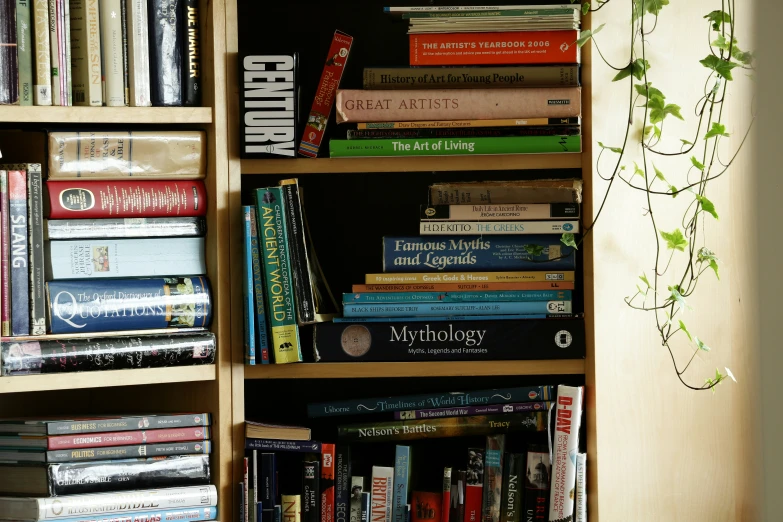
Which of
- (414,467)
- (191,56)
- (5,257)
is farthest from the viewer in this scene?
(414,467)

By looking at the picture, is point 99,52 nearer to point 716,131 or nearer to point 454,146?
point 454,146

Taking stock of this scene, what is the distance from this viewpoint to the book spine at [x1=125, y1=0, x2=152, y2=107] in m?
1.27

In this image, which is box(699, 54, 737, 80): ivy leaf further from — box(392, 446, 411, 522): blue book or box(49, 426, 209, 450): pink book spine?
box(49, 426, 209, 450): pink book spine

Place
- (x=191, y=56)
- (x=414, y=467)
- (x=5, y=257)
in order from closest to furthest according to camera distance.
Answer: (x=5, y=257) → (x=191, y=56) → (x=414, y=467)

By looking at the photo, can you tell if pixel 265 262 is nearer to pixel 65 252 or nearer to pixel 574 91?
pixel 65 252

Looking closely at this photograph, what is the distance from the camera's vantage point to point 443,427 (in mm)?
1405

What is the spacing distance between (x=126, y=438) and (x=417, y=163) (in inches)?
24.6

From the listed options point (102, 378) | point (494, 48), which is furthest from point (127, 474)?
point (494, 48)

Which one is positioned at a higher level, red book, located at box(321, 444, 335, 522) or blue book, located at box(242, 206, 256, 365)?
blue book, located at box(242, 206, 256, 365)

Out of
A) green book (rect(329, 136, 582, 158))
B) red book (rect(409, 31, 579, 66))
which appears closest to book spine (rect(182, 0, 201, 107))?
green book (rect(329, 136, 582, 158))

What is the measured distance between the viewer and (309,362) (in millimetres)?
1353

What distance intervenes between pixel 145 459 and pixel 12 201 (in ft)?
1.43

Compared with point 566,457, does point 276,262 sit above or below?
above

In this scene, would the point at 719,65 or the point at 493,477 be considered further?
the point at 493,477
